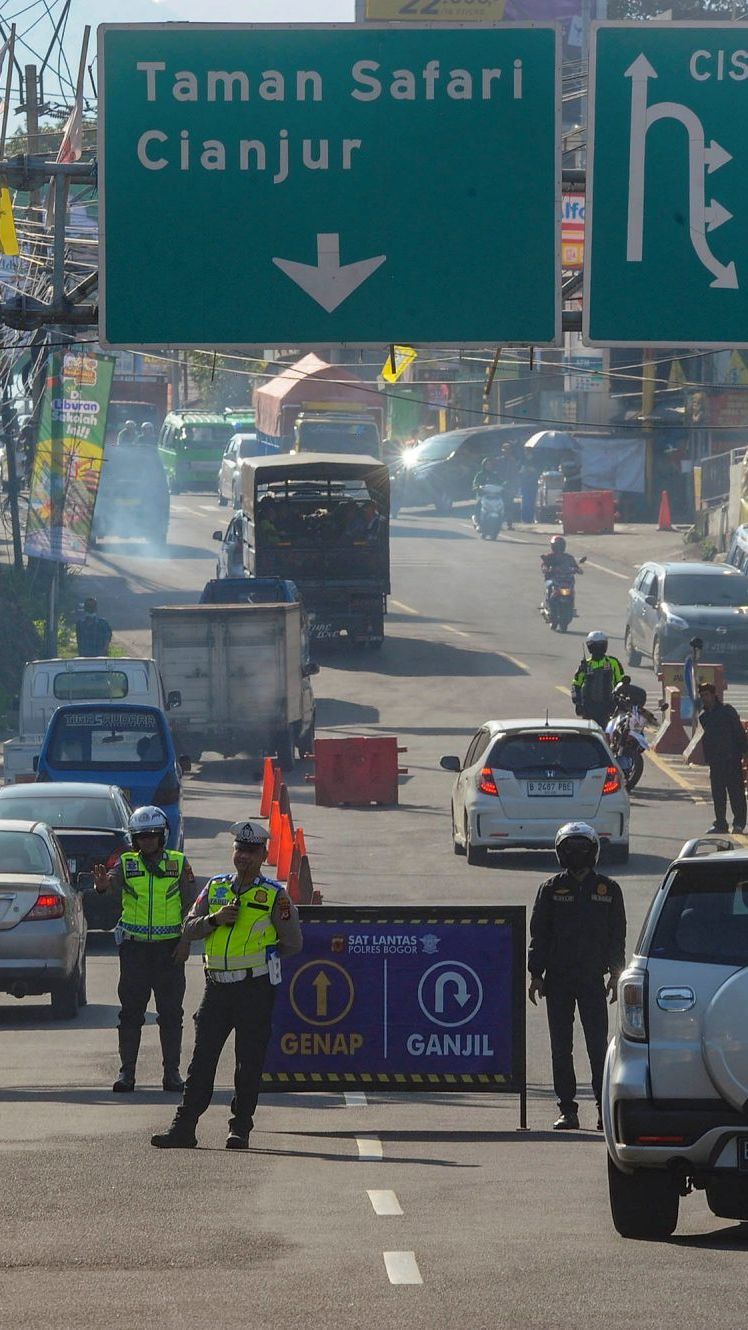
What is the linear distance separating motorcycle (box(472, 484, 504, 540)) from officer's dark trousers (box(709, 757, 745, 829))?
1409 inches

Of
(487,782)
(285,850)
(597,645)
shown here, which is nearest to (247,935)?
(285,850)

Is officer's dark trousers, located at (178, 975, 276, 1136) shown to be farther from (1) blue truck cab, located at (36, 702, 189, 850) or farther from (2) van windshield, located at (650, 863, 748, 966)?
(1) blue truck cab, located at (36, 702, 189, 850)

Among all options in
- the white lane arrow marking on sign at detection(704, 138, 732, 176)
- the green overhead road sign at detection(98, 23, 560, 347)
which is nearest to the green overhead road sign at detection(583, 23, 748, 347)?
the white lane arrow marking on sign at detection(704, 138, 732, 176)

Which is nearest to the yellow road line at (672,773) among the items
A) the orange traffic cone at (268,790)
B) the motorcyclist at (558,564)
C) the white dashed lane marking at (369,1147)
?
the orange traffic cone at (268,790)

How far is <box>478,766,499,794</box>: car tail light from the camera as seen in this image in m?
22.2

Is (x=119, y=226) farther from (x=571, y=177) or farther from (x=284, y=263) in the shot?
(x=571, y=177)

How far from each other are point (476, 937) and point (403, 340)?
4.80 metres

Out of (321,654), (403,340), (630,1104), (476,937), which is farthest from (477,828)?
(321,654)

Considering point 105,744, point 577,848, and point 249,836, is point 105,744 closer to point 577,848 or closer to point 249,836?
point 577,848

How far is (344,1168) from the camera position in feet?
32.3

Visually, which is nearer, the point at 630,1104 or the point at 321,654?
the point at 630,1104

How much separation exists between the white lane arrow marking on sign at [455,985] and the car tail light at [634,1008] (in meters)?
3.28

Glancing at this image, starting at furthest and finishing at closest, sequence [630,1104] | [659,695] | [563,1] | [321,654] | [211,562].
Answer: [563,1] < [211,562] < [321,654] < [659,695] < [630,1104]

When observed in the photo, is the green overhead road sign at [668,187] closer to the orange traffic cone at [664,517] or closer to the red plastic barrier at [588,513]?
the red plastic barrier at [588,513]
